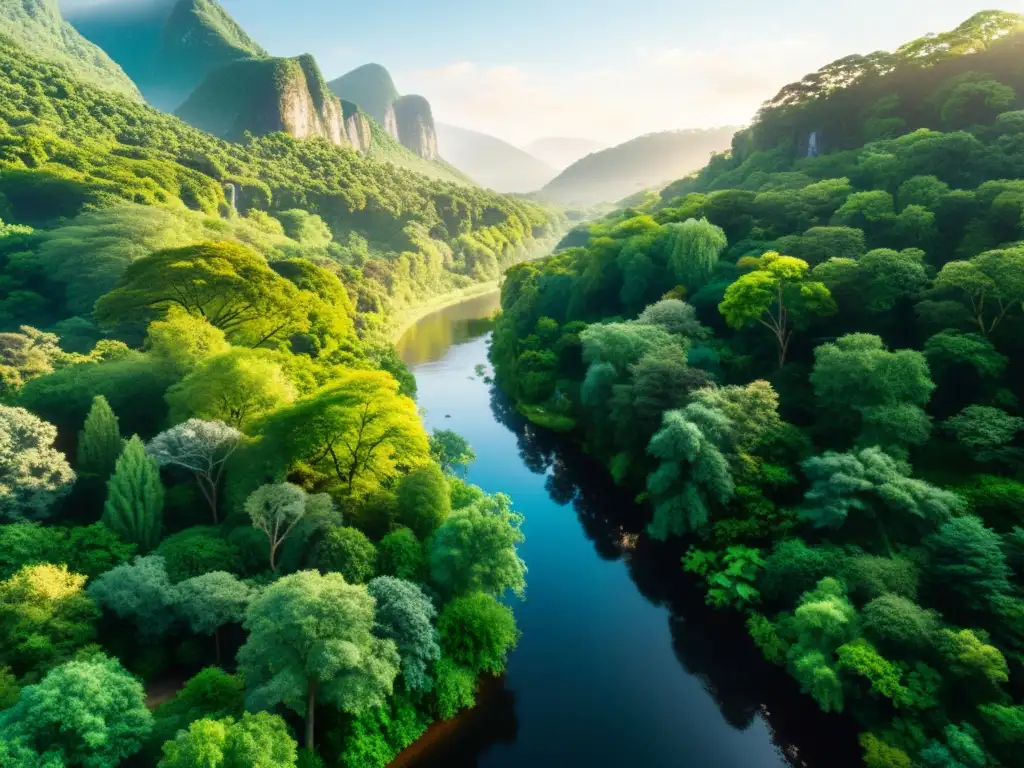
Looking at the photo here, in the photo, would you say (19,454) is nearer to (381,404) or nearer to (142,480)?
(142,480)

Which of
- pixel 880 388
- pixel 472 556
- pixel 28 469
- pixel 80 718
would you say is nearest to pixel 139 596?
pixel 80 718

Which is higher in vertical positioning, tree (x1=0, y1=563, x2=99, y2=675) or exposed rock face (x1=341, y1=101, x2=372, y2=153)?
exposed rock face (x1=341, y1=101, x2=372, y2=153)

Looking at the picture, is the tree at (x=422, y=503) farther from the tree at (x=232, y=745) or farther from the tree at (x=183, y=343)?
the tree at (x=183, y=343)

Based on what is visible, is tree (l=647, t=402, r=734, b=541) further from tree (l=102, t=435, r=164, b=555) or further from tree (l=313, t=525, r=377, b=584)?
tree (l=102, t=435, r=164, b=555)

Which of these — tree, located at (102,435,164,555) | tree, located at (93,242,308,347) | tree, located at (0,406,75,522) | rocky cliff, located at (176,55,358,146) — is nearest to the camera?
tree, located at (0,406,75,522)

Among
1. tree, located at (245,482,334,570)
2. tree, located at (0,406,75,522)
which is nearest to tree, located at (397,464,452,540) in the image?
tree, located at (245,482,334,570)

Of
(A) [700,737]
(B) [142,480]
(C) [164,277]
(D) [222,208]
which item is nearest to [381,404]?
(B) [142,480]
